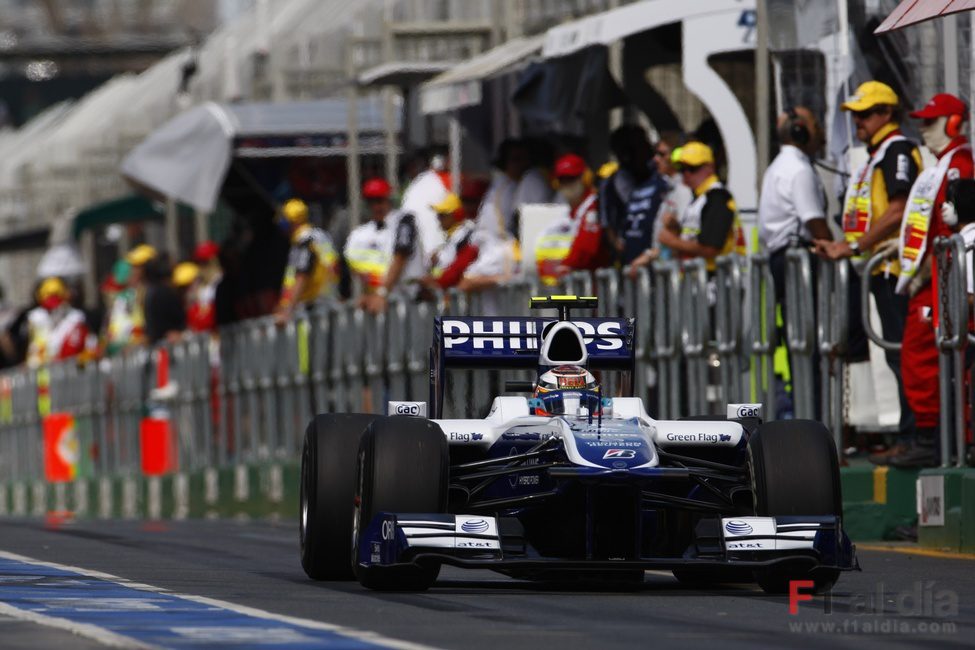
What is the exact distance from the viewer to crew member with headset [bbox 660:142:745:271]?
57.8ft

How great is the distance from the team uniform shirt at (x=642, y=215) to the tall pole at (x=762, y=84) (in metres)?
0.75

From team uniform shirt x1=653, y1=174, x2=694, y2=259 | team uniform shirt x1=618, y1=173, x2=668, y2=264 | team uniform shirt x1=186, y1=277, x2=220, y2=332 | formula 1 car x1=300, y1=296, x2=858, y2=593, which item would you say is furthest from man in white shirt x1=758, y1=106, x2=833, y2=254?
team uniform shirt x1=186, y1=277, x2=220, y2=332

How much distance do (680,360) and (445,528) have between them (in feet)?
22.9

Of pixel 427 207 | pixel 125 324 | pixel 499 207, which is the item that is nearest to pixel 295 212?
pixel 427 207

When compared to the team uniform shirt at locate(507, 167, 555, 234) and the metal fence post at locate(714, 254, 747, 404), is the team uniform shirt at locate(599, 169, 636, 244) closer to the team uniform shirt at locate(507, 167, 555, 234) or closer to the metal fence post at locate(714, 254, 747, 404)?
the metal fence post at locate(714, 254, 747, 404)

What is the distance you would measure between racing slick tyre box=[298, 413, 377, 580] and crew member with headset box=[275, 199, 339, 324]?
39.3 feet

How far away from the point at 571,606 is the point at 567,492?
2.14 feet

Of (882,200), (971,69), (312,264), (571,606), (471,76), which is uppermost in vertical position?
(471,76)

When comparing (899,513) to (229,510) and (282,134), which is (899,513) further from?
(282,134)

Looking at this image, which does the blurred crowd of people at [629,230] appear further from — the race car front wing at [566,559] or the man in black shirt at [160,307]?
the race car front wing at [566,559]

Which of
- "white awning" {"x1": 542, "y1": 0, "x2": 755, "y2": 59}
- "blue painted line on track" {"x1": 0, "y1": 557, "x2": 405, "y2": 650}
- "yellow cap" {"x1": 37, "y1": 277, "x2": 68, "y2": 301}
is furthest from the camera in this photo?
"yellow cap" {"x1": 37, "y1": 277, "x2": 68, "y2": 301}

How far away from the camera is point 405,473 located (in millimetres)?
11414

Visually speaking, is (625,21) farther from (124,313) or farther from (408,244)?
(124,313)

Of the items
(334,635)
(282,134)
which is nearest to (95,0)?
(282,134)
